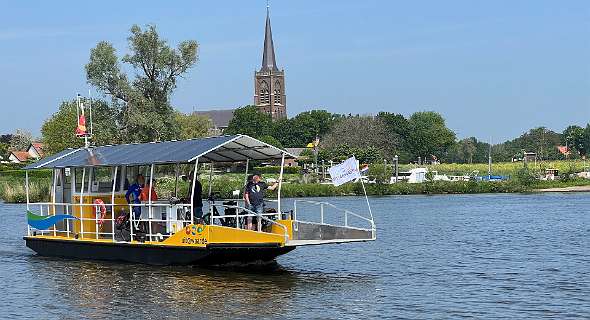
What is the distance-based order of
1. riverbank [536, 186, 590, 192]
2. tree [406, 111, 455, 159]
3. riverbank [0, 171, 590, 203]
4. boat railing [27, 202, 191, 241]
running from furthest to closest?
tree [406, 111, 455, 159], riverbank [536, 186, 590, 192], riverbank [0, 171, 590, 203], boat railing [27, 202, 191, 241]

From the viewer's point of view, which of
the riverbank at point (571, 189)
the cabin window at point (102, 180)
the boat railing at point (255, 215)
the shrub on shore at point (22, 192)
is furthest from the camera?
the riverbank at point (571, 189)

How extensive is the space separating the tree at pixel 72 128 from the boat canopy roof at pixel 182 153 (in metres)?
40.2

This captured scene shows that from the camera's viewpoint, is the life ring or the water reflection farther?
the life ring

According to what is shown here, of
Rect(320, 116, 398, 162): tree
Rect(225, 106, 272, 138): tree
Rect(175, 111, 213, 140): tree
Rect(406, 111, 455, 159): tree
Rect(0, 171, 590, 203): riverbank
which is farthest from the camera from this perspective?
Rect(225, 106, 272, 138): tree

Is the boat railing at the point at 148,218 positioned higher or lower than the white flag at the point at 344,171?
lower

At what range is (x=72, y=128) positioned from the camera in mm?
108062

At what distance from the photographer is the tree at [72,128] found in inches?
2805

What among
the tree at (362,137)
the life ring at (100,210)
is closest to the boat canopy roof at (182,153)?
the life ring at (100,210)

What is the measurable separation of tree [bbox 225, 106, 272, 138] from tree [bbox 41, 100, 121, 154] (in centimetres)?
5607

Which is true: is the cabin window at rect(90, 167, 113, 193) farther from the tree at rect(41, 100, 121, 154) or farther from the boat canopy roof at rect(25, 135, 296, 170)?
the tree at rect(41, 100, 121, 154)

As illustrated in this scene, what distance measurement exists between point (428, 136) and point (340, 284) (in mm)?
153284

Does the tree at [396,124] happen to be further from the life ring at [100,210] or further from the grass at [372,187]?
the life ring at [100,210]

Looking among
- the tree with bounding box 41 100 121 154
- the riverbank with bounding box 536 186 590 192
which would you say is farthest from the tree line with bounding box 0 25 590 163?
the riverbank with bounding box 536 186 590 192

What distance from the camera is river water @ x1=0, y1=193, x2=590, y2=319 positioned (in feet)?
64.6
